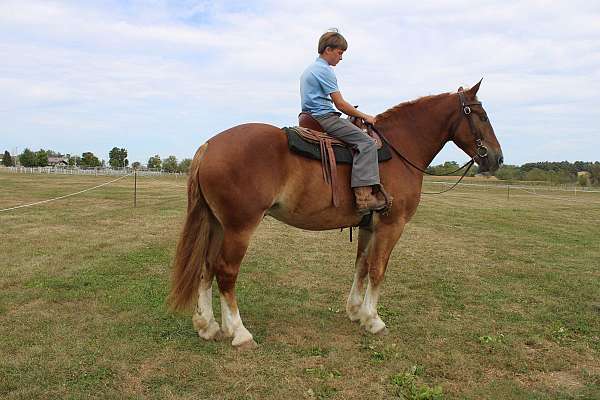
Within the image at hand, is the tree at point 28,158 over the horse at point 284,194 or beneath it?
over

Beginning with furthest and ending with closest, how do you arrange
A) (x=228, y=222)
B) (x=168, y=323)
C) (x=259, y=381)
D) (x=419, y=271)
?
(x=419, y=271), (x=168, y=323), (x=228, y=222), (x=259, y=381)

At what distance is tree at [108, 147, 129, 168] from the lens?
10556 centimetres

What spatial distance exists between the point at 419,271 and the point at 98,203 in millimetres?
15020

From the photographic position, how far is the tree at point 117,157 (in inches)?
4156

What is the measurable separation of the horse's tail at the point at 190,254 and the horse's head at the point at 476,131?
3.07 m

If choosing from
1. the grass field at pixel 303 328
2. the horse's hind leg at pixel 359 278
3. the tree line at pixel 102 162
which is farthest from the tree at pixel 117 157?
the horse's hind leg at pixel 359 278

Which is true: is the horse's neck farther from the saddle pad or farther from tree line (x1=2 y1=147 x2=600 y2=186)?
tree line (x1=2 y1=147 x2=600 y2=186)

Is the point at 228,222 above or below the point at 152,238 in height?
above

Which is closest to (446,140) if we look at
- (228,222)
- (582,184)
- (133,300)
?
(228,222)

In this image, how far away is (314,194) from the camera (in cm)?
484

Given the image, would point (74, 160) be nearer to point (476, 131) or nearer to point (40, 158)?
point (40, 158)

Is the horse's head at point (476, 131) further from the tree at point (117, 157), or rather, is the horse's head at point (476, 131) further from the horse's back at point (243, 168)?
the tree at point (117, 157)

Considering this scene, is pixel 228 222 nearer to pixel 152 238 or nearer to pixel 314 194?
pixel 314 194

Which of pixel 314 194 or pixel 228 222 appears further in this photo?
pixel 314 194
